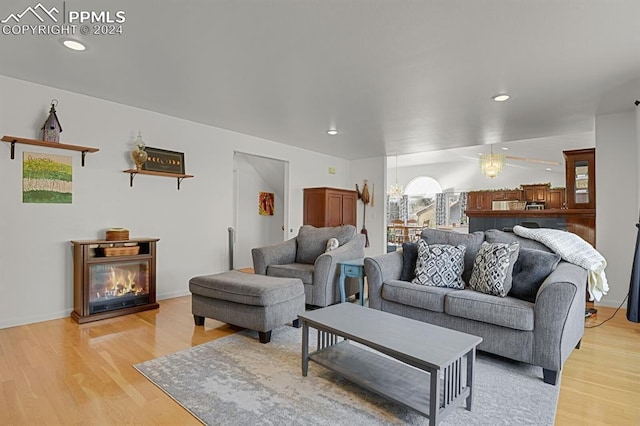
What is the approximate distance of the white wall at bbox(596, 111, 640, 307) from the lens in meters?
4.00

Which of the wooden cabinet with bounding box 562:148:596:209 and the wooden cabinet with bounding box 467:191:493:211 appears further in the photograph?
the wooden cabinet with bounding box 467:191:493:211

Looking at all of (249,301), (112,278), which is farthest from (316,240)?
(112,278)

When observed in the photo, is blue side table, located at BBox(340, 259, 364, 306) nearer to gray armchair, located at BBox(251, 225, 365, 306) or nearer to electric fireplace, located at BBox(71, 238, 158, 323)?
gray armchair, located at BBox(251, 225, 365, 306)

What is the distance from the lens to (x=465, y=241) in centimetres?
324

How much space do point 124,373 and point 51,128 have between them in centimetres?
253

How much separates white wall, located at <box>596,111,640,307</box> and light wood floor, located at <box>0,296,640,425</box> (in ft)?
3.04

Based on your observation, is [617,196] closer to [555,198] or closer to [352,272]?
[352,272]

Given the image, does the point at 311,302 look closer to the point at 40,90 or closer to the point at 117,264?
the point at 117,264

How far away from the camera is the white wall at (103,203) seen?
3.21 m

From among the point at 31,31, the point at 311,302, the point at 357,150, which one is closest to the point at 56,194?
the point at 31,31

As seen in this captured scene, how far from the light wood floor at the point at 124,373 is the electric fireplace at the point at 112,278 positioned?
173mm

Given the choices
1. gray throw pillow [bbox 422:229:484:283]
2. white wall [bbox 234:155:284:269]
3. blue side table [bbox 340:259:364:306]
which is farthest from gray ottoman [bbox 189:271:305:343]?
white wall [bbox 234:155:284:269]

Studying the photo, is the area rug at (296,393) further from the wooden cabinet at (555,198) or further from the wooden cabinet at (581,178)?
the wooden cabinet at (555,198)

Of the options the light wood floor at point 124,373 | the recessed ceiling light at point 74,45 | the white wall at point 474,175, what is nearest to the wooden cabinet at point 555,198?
the white wall at point 474,175
